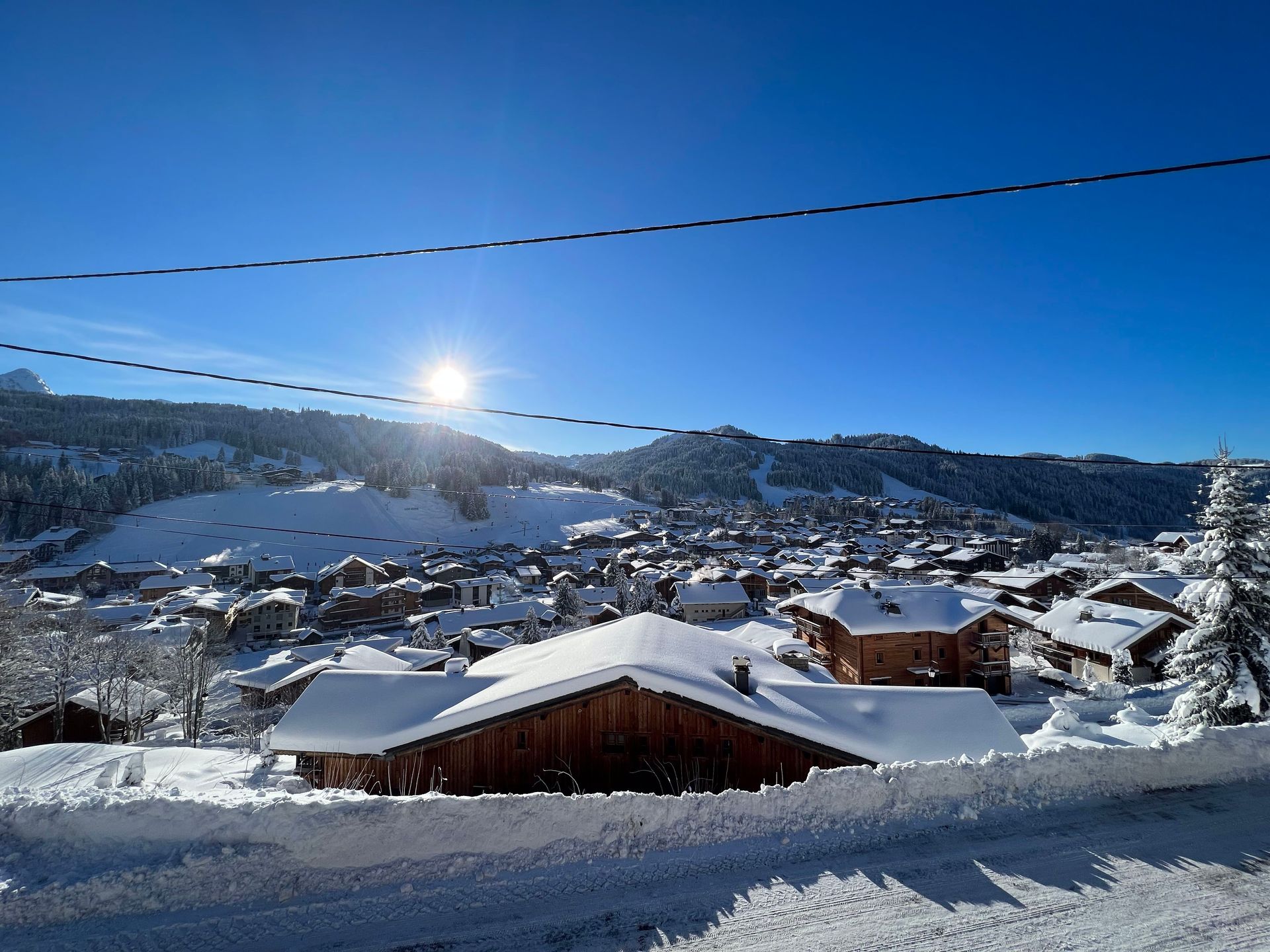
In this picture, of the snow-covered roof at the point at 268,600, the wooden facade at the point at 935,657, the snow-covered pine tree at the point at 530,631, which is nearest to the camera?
the wooden facade at the point at 935,657

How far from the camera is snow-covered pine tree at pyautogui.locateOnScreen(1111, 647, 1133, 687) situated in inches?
1005

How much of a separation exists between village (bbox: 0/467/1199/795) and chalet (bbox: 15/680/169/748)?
11cm

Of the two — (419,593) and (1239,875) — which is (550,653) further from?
(419,593)

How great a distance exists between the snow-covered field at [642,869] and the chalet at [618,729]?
2.66 m

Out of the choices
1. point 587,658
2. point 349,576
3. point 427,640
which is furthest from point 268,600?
point 587,658

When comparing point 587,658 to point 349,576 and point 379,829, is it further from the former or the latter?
point 349,576

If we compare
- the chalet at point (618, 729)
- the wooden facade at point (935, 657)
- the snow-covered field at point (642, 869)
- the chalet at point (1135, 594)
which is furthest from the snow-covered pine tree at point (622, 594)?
the snow-covered field at point (642, 869)

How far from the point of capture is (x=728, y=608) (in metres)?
53.8

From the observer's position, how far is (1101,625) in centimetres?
2805

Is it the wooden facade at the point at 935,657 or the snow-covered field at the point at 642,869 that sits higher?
the snow-covered field at the point at 642,869

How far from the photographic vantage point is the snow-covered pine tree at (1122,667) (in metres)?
25.5

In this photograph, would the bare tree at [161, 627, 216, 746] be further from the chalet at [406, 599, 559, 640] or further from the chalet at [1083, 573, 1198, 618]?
the chalet at [1083, 573, 1198, 618]

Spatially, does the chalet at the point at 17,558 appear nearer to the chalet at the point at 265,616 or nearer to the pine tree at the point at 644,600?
the chalet at the point at 265,616

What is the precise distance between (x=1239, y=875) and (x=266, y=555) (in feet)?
302
